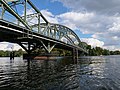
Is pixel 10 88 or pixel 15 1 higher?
pixel 15 1

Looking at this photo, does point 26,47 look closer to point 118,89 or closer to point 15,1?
point 15,1

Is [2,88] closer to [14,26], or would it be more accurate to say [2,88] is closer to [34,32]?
[14,26]

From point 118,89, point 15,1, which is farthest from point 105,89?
point 15,1

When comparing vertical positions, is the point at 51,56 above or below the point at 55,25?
below

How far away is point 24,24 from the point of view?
50719 millimetres

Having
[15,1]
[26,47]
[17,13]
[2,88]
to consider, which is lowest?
[2,88]

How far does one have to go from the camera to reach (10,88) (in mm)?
17328

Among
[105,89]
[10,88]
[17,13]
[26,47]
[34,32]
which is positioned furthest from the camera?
[26,47]

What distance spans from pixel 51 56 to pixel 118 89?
7573 cm

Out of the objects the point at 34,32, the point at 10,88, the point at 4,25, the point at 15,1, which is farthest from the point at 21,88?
the point at 15,1

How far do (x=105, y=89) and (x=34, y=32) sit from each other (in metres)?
42.1

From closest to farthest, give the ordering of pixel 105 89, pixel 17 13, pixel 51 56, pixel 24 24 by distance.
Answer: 1. pixel 105 89
2. pixel 17 13
3. pixel 24 24
4. pixel 51 56

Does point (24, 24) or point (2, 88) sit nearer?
point (2, 88)

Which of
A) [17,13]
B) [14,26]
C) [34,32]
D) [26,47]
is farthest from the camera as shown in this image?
[26,47]
